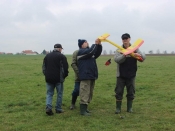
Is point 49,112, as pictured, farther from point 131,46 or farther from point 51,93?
point 131,46

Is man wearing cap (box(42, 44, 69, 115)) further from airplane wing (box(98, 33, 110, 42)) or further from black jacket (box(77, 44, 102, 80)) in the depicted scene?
airplane wing (box(98, 33, 110, 42))

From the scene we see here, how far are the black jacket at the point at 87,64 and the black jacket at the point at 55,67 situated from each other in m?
0.49

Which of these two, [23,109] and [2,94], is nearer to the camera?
[23,109]

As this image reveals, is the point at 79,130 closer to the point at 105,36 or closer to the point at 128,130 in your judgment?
the point at 128,130

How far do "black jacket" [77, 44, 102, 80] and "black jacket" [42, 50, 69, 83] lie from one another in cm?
49

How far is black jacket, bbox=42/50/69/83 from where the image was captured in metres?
7.54

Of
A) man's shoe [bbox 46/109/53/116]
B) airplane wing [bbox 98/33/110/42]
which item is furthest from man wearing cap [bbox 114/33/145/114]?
man's shoe [bbox 46/109/53/116]

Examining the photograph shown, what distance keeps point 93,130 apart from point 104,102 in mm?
3297

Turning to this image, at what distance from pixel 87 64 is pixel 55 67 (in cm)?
89

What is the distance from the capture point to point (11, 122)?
6918 millimetres

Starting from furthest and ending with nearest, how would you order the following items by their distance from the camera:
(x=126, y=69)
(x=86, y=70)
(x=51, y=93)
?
1. (x=51, y=93)
2. (x=126, y=69)
3. (x=86, y=70)

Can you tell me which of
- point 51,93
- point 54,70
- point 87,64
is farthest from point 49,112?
point 87,64

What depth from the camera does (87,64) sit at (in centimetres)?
743

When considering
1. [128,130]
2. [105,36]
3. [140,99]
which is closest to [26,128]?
[128,130]
